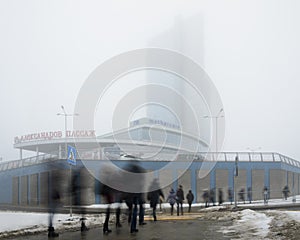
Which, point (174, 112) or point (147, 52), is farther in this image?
point (174, 112)

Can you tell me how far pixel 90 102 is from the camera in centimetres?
1548

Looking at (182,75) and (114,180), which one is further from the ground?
(182,75)

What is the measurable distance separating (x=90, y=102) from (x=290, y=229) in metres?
8.59

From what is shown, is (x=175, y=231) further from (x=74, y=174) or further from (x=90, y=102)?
(x=90, y=102)

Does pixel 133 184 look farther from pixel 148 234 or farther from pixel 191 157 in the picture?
pixel 191 157

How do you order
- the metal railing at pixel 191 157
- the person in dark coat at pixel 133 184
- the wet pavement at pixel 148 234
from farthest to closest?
the metal railing at pixel 191 157
the person in dark coat at pixel 133 184
the wet pavement at pixel 148 234

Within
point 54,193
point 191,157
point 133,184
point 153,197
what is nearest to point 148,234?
point 133,184

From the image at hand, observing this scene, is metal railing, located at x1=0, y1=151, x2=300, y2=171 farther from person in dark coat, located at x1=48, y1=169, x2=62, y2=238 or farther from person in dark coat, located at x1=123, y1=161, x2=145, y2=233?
person in dark coat, located at x1=48, y1=169, x2=62, y2=238

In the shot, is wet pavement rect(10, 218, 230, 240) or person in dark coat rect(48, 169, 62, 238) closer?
wet pavement rect(10, 218, 230, 240)

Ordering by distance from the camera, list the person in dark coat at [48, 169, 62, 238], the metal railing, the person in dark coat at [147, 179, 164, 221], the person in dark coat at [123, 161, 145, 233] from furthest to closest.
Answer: the metal railing
the person in dark coat at [147, 179, 164, 221]
the person in dark coat at [123, 161, 145, 233]
the person in dark coat at [48, 169, 62, 238]

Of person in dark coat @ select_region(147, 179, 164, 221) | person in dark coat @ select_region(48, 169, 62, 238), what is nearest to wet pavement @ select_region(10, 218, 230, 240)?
person in dark coat @ select_region(48, 169, 62, 238)

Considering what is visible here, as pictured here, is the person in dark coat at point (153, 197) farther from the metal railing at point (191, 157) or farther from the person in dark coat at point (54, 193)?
the metal railing at point (191, 157)

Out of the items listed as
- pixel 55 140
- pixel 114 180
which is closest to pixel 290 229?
pixel 114 180

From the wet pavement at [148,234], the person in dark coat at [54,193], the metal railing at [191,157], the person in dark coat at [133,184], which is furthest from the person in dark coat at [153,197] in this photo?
the metal railing at [191,157]
